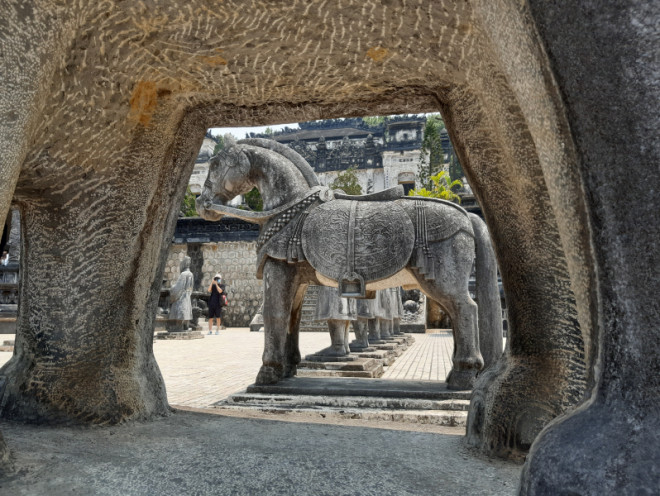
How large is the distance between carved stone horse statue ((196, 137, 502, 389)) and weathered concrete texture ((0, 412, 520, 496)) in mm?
1904

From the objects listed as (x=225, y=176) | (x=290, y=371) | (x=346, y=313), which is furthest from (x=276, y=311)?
(x=346, y=313)

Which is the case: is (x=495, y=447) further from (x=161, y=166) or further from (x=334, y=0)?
(x=161, y=166)

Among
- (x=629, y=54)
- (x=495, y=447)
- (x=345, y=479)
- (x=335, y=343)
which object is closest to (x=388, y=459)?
(x=345, y=479)

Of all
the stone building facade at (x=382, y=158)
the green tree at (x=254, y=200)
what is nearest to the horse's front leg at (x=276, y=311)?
the green tree at (x=254, y=200)

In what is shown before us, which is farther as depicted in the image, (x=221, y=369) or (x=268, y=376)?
(x=221, y=369)

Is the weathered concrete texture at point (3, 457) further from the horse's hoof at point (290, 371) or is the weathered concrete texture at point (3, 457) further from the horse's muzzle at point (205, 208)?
the horse's hoof at point (290, 371)

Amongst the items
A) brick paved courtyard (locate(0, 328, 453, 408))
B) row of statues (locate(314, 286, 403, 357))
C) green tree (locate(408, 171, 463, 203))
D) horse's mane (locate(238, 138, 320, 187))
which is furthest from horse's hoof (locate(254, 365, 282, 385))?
green tree (locate(408, 171, 463, 203))

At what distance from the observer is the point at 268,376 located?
383cm

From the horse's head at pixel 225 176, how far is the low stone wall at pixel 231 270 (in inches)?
576

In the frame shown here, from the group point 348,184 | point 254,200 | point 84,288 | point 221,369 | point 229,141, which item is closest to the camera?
point 84,288

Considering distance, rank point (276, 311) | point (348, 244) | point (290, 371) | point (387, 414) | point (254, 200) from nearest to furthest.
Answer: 1. point (387, 414)
2. point (348, 244)
3. point (276, 311)
4. point (290, 371)
5. point (254, 200)

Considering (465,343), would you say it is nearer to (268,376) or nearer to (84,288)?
(268,376)

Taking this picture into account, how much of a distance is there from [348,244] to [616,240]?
115 inches

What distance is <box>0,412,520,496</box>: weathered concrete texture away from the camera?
109 centimetres
